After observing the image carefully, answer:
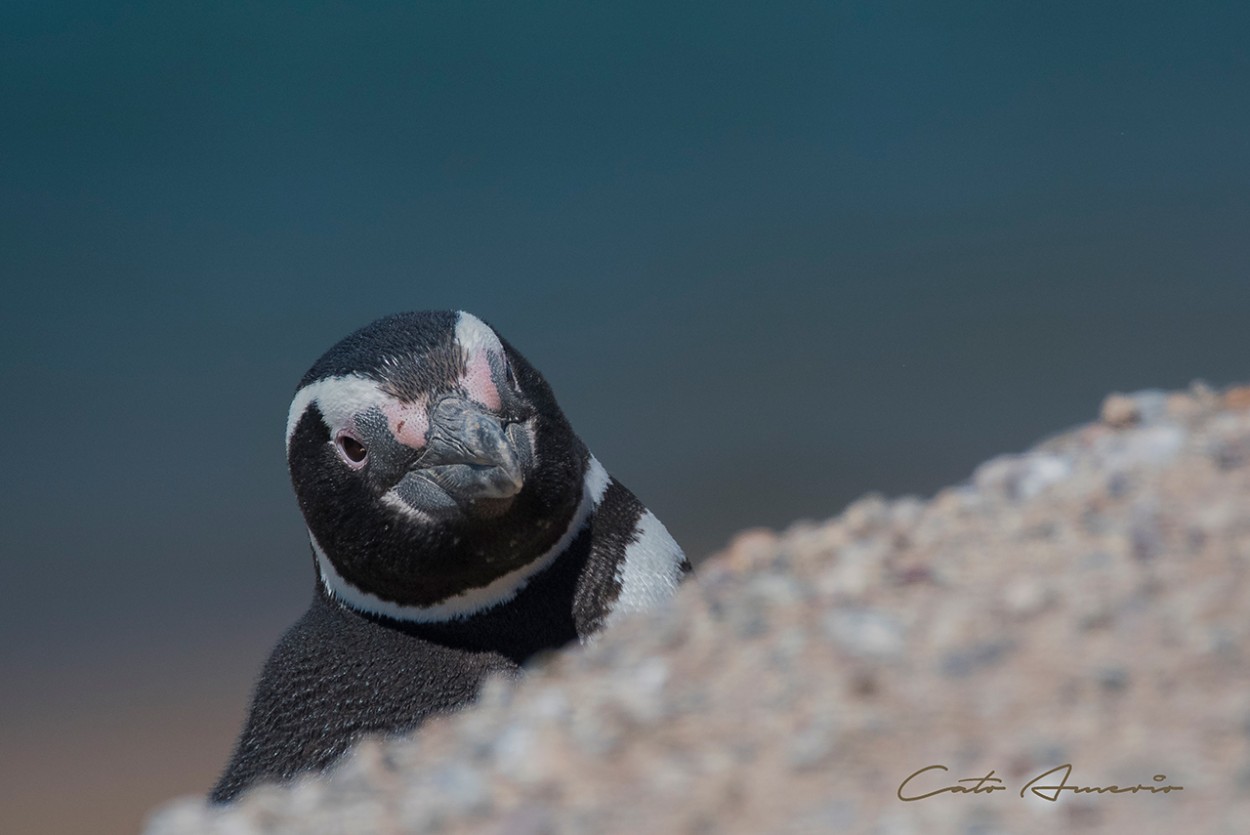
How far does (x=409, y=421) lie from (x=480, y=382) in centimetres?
21

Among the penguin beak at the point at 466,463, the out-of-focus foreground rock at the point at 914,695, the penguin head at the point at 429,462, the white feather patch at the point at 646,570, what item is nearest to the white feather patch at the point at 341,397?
the penguin head at the point at 429,462

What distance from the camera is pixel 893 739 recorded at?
5.61 ft

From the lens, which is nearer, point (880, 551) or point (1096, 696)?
point (1096, 696)

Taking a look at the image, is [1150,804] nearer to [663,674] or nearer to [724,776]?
[724,776]

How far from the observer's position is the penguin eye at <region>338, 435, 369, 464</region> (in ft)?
11.8

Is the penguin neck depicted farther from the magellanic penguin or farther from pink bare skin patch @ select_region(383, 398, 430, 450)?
pink bare skin patch @ select_region(383, 398, 430, 450)

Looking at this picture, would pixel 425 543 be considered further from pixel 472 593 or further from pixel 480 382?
pixel 480 382

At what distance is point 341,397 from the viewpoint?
3.62 m

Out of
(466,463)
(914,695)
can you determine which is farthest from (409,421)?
(914,695)

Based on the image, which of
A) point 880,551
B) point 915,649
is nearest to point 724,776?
point 915,649

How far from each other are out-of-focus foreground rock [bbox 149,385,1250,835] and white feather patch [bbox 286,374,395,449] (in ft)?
4.44

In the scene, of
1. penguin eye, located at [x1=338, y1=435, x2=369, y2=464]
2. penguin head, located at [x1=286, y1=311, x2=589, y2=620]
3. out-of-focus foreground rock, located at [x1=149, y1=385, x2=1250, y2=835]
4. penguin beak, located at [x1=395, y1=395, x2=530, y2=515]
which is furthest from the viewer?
penguin eye, located at [x1=338, y1=435, x2=369, y2=464]

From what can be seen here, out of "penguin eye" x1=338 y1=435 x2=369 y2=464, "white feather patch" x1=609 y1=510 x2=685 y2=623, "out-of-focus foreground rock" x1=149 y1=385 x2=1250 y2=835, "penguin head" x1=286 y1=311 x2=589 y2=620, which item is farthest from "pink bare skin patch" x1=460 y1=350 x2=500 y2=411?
"out-of-focus foreground rock" x1=149 y1=385 x2=1250 y2=835

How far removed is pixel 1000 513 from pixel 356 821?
45.6 inches
